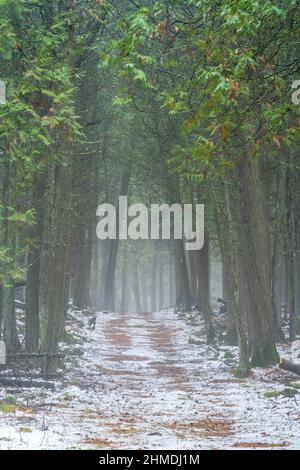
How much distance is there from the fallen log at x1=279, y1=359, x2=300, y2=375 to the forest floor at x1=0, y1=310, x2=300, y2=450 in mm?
144

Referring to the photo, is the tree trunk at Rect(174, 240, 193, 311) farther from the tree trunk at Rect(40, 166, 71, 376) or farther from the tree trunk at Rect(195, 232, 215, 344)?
the tree trunk at Rect(40, 166, 71, 376)

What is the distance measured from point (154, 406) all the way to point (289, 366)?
13.3 ft

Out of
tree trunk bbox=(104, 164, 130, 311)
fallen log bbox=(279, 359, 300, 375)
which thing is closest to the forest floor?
fallen log bbox=(279, 359, 300, 375)

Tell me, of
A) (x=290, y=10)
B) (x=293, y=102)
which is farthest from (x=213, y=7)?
(x=293, y=102)

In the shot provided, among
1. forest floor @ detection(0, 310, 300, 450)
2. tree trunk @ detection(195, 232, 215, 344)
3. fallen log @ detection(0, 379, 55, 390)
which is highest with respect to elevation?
tree trunk @ detection(195, 232, 215, 344)

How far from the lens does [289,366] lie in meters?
14.7

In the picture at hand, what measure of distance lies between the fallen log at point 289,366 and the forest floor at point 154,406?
0.14 m

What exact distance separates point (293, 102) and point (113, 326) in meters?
22.9

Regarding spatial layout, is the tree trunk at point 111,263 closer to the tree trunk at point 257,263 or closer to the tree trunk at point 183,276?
the tree trunk at point 183,276

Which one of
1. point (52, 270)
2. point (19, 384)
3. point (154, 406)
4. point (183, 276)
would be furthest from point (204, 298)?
point (19, 384)

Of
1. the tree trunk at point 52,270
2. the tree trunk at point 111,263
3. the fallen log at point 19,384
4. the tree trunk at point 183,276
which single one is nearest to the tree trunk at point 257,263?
the tree trunk at point 52,270

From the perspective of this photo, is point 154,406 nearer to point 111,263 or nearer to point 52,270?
point 52,270

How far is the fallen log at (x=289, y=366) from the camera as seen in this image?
1441 cm

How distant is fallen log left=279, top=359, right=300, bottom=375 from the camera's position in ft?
47.3
